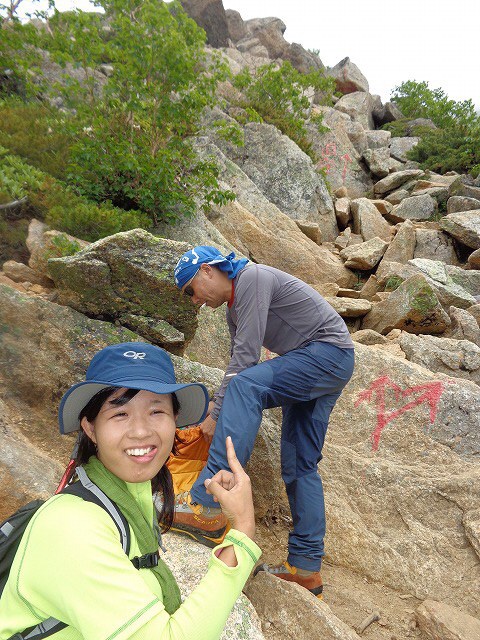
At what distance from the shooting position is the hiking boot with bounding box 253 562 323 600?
3818mm

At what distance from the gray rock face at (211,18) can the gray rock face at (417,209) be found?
28051mm

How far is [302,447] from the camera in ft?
13.6

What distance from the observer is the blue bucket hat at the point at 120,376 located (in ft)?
6.27

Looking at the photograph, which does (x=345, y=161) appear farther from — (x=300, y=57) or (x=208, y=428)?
(x=208, y=428)

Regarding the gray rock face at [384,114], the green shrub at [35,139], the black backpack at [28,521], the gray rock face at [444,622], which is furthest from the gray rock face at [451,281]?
the gray rock face at [384,114]

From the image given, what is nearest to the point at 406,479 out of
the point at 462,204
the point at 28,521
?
the point at 28,521

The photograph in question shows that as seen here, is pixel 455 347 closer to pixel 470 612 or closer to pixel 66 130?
pixel 470 612

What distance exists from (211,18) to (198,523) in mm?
45502

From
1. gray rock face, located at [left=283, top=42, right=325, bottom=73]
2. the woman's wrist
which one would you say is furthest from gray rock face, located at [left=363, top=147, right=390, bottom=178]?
the woman's wrist

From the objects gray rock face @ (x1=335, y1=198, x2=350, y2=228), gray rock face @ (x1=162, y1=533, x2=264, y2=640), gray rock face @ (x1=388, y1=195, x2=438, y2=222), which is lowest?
gray rock face @ (x1=162, y1=533, x2=264, y2=640)

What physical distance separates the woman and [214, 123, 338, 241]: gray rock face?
1608 centimetres

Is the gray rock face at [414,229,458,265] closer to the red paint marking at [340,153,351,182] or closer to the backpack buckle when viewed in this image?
the red paint marking at [340,153,351,182]

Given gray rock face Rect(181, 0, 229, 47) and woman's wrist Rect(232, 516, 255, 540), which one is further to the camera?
gray rock face Rect(181, 0, 229, 47)

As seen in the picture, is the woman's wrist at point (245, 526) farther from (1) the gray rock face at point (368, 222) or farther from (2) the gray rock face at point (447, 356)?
(1) the gray rock face at point (368, 222)
